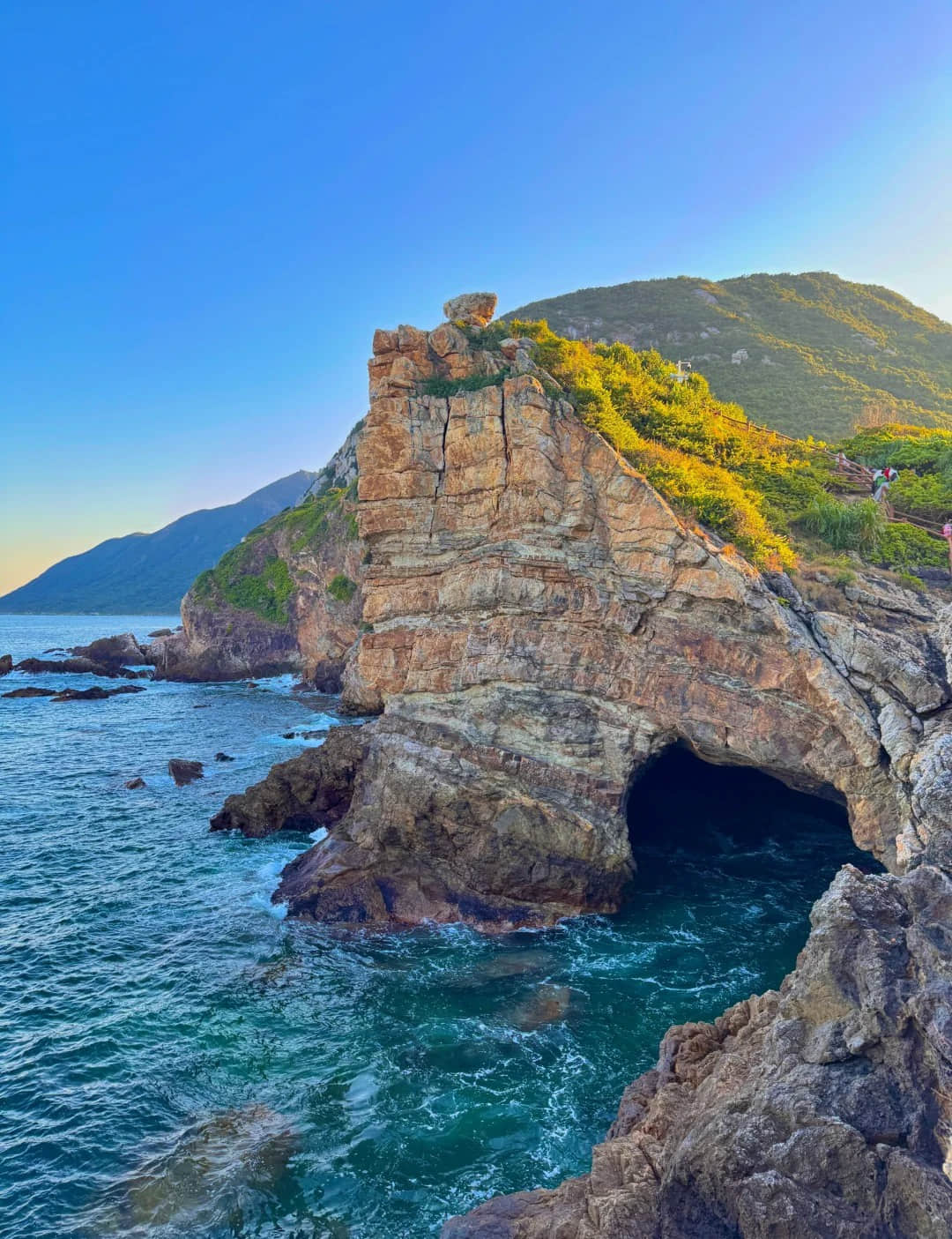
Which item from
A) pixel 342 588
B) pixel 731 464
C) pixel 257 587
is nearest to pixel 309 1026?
pixel 731 464

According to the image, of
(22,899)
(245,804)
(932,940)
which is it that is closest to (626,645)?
(932,940)

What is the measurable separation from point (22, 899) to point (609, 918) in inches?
700

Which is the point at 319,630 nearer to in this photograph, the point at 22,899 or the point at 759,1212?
the point at 22,899

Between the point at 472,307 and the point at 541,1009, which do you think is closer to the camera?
the point at 541,1009

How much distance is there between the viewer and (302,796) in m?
26.8

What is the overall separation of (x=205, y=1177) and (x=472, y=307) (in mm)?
25300

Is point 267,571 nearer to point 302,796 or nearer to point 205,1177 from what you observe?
point 302,796

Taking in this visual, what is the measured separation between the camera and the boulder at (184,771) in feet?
110

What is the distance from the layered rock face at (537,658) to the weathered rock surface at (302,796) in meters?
4.22

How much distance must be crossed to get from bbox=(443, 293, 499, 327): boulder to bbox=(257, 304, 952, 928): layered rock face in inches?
99.5

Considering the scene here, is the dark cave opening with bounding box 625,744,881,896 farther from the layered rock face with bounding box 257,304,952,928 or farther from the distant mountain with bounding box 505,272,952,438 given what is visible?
the distant mountain with bounding box 505,272,952,438

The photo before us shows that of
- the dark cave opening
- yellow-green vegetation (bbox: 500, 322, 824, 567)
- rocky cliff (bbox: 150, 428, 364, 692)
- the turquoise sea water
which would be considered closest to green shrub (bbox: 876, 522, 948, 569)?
yellow-green vegetation (bbox: 500, 322, 824, 567)

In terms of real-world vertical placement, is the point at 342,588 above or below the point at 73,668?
above

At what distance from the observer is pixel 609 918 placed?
1939 centimetres
